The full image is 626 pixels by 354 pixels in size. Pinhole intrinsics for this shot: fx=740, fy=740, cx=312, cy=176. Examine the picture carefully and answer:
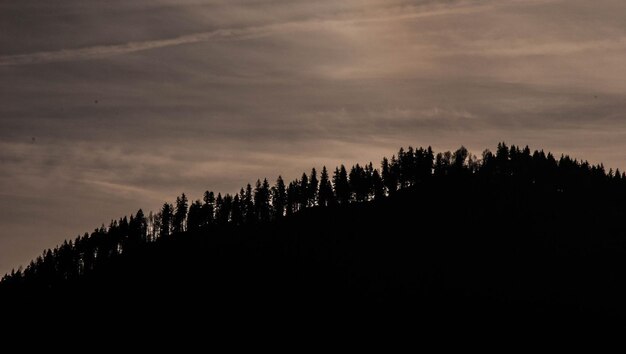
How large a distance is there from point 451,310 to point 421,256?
3309cm

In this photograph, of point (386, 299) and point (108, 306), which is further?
point (108, 306)

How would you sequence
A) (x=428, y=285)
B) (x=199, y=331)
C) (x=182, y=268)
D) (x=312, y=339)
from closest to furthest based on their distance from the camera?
(x=312, y=339) → (x=199, y=331) → (x=428, y=285) → (x=182, y=268)

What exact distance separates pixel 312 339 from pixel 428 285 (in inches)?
1384

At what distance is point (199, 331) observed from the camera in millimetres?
157625

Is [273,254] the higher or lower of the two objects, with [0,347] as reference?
higher

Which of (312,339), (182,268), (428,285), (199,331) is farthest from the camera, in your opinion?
(182,268)

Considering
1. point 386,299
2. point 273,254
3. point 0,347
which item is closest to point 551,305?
point 386,299

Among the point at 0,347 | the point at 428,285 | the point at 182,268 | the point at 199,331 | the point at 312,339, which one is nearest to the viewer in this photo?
the point at 312,339

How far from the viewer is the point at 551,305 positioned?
15788 centimetres

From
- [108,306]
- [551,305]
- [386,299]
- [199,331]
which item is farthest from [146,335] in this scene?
[551,305]

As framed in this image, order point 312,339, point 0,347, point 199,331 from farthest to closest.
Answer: point 0,347, point 199,331, point 312,339

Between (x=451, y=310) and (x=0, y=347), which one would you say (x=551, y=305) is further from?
(x=0, y=347)

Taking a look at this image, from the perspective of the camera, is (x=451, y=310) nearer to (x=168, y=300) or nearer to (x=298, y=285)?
(x=298, y=285)

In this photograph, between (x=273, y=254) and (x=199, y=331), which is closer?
(x=199, y=331)
